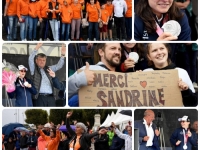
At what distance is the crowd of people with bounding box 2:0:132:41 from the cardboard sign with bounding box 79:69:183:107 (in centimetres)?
31

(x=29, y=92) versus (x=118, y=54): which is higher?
(x=118, y=54)

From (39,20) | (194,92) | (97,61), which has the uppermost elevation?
(39,20)

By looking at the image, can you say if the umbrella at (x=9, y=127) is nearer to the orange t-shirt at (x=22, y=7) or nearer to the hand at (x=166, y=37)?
the orange t-shirt at (x=22, y=7)

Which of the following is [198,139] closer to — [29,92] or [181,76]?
[181,76]

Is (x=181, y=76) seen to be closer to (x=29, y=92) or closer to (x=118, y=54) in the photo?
(x=118, y=54)

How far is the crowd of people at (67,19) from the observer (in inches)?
151

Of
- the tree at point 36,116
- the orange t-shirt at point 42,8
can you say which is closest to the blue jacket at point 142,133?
the tree at point 36,116

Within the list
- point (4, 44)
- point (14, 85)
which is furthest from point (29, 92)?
point (4, 44)

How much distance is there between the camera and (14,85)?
387 centimetres

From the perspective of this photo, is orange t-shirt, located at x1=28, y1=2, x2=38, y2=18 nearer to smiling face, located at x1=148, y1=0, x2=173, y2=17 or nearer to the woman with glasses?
the woman with glasses

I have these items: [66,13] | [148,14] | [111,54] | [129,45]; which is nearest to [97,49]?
[111,54]

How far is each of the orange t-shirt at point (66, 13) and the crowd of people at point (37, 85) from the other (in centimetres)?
32

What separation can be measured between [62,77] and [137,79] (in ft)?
1.88

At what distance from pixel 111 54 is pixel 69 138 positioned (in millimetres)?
726
